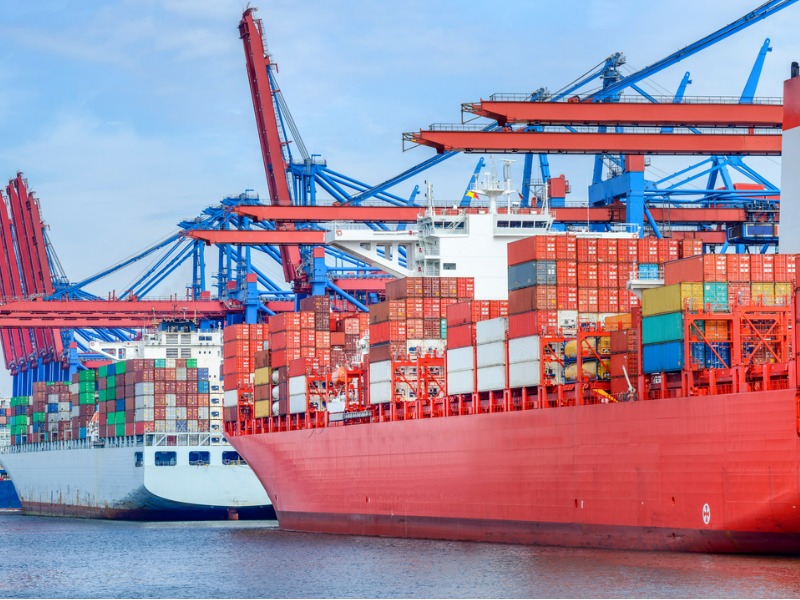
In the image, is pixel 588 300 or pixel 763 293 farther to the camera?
pixel 588 300

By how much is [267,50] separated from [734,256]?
40730mm

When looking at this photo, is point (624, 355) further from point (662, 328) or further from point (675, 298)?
point (675, 298)

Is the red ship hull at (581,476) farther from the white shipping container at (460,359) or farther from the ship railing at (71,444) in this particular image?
the ship railing at (71,444)

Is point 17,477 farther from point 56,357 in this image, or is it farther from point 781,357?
point 781,357

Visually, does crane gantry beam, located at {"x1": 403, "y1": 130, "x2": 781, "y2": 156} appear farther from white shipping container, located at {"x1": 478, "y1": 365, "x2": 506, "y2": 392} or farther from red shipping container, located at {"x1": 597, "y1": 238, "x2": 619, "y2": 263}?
white shipping container, located at {"x1": 478, "y1": 365, "x2": 506, "y2": 392}

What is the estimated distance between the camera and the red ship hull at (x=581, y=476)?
3125 centimetres

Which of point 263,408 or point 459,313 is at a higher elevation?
point 459,313

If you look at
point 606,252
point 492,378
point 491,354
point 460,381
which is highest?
point 606,252

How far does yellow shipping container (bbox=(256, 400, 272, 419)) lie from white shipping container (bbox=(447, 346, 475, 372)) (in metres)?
14.1

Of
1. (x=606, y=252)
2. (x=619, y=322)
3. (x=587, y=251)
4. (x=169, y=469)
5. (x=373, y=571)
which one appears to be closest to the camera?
(x=373, y=571)

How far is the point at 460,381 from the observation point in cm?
4334

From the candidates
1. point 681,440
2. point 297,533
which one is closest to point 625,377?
point 681,440

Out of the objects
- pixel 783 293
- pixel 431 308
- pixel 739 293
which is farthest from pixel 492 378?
pixel 783 293

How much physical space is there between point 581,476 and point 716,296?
634 centimetres
